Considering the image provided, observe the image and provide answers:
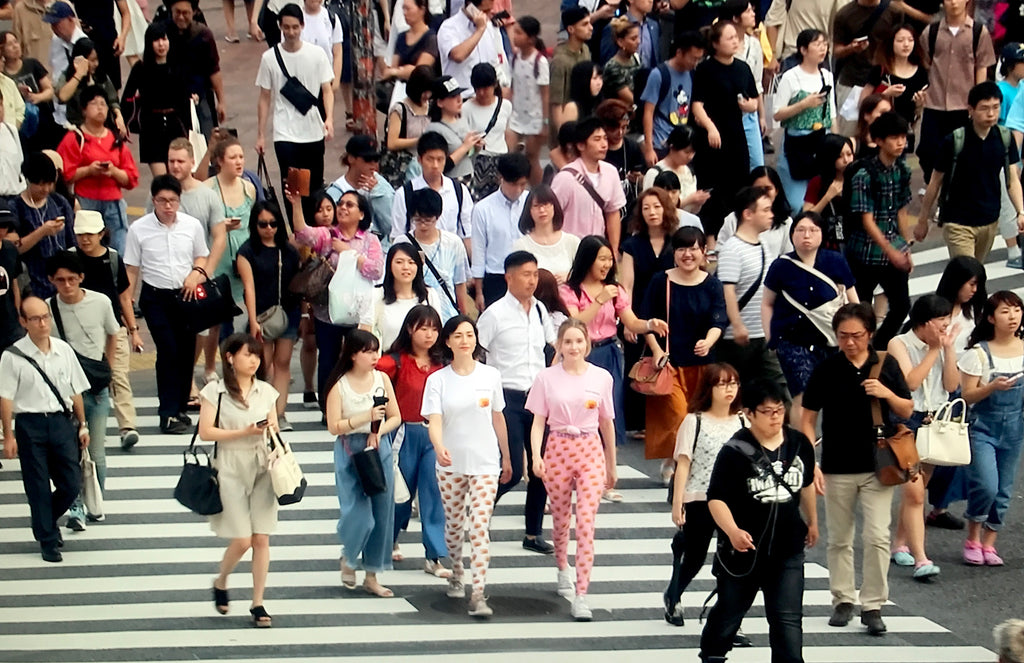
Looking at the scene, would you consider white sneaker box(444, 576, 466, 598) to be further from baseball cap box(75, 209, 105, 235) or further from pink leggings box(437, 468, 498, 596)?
baseball cap box(75, 209, 105, 235)

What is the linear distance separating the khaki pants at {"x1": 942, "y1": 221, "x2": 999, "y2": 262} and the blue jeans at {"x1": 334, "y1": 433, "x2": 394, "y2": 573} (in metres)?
5.92

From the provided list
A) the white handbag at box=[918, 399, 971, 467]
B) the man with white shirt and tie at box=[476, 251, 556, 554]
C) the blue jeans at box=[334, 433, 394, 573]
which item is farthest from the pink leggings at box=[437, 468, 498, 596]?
the white handbag at box=[918, 399, 971, 467]

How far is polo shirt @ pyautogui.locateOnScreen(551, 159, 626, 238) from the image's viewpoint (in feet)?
48.4

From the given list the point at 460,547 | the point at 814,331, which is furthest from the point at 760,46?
the point at 460,547

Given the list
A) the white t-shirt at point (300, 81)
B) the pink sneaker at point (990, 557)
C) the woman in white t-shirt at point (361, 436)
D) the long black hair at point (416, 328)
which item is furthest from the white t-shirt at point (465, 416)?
the white t-shirt at point (300, 81)

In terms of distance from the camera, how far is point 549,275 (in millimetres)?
12656

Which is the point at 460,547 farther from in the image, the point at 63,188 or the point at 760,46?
the point at 760,46

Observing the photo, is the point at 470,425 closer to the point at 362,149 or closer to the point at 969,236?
the point at 362,149

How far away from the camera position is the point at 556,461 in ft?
37.1

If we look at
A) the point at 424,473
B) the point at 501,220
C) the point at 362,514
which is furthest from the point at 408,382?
the point at 501,220

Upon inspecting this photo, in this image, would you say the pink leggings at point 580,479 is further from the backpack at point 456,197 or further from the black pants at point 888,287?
the black pants at point 888,287

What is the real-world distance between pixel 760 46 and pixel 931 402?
22.4 feet

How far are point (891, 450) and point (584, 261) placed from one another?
283cm

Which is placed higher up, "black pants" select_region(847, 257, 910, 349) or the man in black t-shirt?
"black pants" select_region(847, 257, 910, 349)
